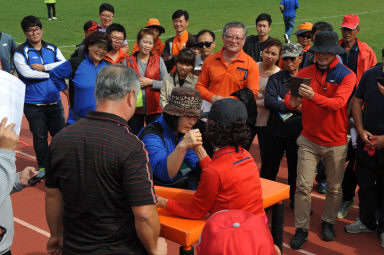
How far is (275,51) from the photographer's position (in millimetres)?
6355

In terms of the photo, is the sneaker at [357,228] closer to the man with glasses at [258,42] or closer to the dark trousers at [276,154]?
the dark trousers at [276,154]

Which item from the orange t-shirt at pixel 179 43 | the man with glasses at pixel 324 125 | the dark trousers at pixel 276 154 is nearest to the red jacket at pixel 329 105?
the man with glasses at pixel 324 125

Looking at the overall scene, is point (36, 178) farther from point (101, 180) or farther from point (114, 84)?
point (114, 84)

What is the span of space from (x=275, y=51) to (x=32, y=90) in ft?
11.8

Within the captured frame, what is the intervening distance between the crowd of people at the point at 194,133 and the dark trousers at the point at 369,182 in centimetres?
1

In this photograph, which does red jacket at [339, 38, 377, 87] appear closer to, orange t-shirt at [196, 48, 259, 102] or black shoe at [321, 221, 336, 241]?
orange t-shirt at [196, 48, 259, 102]

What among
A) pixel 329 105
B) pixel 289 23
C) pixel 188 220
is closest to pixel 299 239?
pixel 329 105

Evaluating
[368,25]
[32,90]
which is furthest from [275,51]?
[368,25]

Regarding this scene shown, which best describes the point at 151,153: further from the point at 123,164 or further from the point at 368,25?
the point at 368,25

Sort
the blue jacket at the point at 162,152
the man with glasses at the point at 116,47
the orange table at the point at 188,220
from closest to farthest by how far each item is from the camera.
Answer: the orange table at the point at 188,220 → the blue jacket at the point at 162,152 → the man with glasses at the point at 116,47

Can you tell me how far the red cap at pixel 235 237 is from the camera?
1876 mm

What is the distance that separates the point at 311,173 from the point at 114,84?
3280mm

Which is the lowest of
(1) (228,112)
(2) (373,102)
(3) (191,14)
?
(2) (373,102)

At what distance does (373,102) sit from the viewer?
17.5ft
